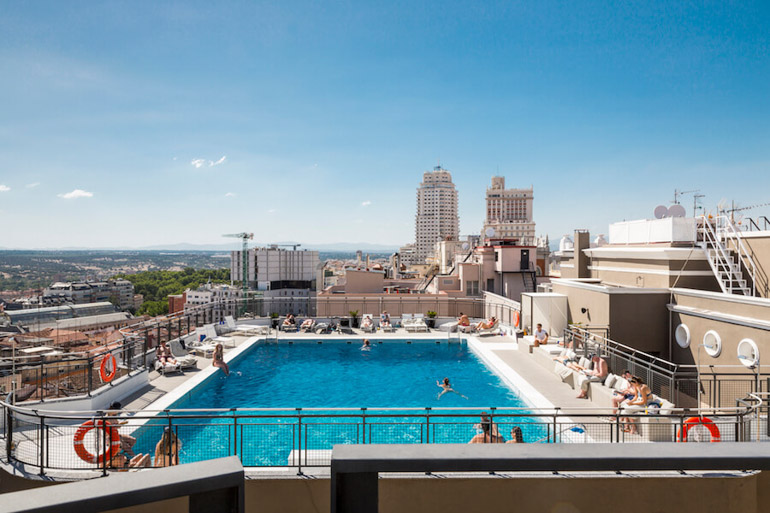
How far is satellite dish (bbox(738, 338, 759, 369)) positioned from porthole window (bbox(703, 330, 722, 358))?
880 millimetres

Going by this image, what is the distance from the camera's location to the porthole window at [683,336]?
13.8 m

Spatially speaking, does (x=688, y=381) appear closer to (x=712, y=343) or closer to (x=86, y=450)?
(x=712, y=343)

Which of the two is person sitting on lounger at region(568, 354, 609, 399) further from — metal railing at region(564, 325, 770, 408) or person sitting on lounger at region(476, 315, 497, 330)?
person sitting on lounger at region(476, 315, 497, 330)

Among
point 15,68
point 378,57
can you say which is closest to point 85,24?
point 15,68

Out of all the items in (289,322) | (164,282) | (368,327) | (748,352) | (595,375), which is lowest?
(164,282)

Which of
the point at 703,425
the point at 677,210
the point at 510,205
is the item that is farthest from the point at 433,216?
the point at 703,425

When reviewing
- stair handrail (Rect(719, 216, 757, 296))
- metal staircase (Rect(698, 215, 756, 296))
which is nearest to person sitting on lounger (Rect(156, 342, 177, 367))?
metal staircase (Rect(698, 215, 756, 296))

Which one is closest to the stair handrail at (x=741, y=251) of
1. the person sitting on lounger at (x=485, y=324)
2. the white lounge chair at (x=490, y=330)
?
the white lounge chair at (x=490, y=330)

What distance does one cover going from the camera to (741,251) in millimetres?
14719

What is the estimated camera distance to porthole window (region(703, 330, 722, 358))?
40.4ft

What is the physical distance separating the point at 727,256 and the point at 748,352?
493cm

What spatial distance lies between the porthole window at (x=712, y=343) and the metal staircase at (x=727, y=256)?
232cm

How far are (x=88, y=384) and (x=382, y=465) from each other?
13172 millimetres

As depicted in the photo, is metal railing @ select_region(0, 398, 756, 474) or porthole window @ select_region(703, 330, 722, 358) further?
porthole window @ select_region(703, 330, 722, 358)
